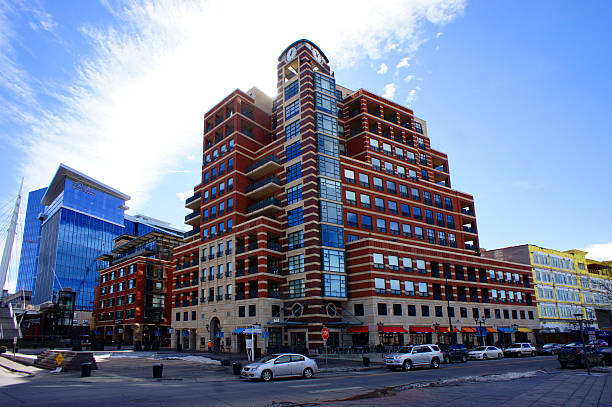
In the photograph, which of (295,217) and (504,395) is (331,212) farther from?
(504,395)

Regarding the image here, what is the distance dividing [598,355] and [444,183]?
172 ft

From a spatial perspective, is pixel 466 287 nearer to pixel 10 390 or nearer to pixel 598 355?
pixel 598 355

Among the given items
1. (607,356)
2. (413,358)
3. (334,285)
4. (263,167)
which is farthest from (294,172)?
(607,356)

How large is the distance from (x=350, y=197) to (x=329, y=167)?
16.7 ft

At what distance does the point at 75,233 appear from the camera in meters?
148

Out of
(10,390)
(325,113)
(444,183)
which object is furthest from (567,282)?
(10,390)

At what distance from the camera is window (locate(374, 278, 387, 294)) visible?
159 ft

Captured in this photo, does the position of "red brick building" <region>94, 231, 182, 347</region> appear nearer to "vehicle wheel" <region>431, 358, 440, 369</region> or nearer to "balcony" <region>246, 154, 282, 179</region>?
"balcony" <region>246, 154, 282, 179</region>

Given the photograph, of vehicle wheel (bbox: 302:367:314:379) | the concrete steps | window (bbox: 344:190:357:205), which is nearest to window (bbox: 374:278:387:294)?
window (bbox: 344:190:357:205)

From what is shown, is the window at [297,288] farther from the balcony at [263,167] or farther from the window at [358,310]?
the balcony at [263,167]

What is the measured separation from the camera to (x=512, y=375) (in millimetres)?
23422

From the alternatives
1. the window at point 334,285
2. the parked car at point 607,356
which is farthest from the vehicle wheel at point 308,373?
the window at point 334,285

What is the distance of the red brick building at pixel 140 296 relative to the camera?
79.6 meters

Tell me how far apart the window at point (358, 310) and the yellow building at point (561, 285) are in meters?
39.4
